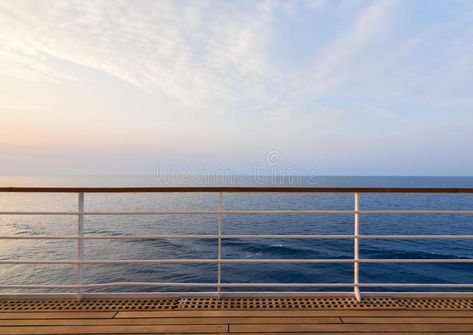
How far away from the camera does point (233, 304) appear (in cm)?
182

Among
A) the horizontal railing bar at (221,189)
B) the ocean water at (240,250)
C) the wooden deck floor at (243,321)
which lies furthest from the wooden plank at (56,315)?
the ocean water at (240,250)

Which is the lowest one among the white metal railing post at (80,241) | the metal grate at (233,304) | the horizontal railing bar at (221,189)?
the metal grate at (233,304)

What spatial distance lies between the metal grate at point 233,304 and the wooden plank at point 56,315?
2.1 inches

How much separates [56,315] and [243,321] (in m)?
1.13

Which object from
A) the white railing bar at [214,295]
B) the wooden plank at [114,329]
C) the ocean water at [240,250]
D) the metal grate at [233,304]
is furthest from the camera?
the ocean water at [240,250]

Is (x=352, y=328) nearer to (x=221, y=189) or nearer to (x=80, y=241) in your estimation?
(x=221, y=189)

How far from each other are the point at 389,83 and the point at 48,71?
13.5 meters

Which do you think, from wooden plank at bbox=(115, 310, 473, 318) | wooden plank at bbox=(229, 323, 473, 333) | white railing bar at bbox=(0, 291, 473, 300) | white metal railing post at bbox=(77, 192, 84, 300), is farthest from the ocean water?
white metal railing post at bbox=(77, 192, 84, 300)

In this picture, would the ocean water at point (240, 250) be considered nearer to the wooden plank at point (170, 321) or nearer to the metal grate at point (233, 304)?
the metal grate at point (233, 304)

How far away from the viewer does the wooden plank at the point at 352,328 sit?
1508mm

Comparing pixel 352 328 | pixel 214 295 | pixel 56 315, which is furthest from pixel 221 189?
pixel 56 315

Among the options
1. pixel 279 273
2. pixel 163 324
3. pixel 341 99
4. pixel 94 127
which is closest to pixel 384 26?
pixel 163 324

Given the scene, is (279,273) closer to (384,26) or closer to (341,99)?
(384,26)

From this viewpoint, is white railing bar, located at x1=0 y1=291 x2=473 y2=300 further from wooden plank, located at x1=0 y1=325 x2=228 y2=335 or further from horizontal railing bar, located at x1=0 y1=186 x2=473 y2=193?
horizontal railing bar, located at x1=0 y1=186 x2=473 y2=193
